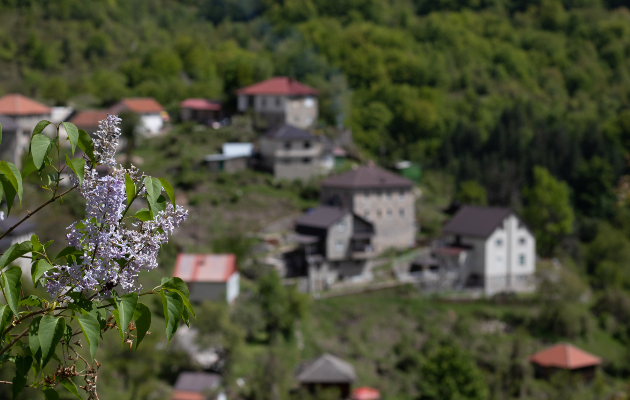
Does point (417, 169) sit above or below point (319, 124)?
below

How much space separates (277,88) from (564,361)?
23600mm

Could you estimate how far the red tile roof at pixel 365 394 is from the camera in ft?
96.1

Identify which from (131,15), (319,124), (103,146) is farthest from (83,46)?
(103,146)

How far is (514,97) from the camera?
8300 centimetres

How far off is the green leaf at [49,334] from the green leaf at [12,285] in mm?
104

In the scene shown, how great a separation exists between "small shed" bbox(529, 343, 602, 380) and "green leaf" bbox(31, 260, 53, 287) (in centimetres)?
3360

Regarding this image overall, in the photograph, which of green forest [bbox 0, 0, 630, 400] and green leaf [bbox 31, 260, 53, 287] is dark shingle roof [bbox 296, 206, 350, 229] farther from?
green leaf [bbox 31, 260, 53, 287]

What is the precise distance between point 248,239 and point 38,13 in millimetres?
47333

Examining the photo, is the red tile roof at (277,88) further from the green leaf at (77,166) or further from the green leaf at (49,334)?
the green leaf at (49,334)

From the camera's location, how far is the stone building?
132 ft

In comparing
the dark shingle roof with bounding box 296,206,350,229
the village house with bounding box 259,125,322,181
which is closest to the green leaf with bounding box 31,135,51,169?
the dark shingle roof with bounding box 296,206,350,229

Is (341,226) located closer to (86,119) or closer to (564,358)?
(564,358)

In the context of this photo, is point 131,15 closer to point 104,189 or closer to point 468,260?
point 468,260

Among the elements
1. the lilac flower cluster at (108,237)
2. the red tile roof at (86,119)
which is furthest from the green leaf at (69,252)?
the red tile roof at (86,119)
